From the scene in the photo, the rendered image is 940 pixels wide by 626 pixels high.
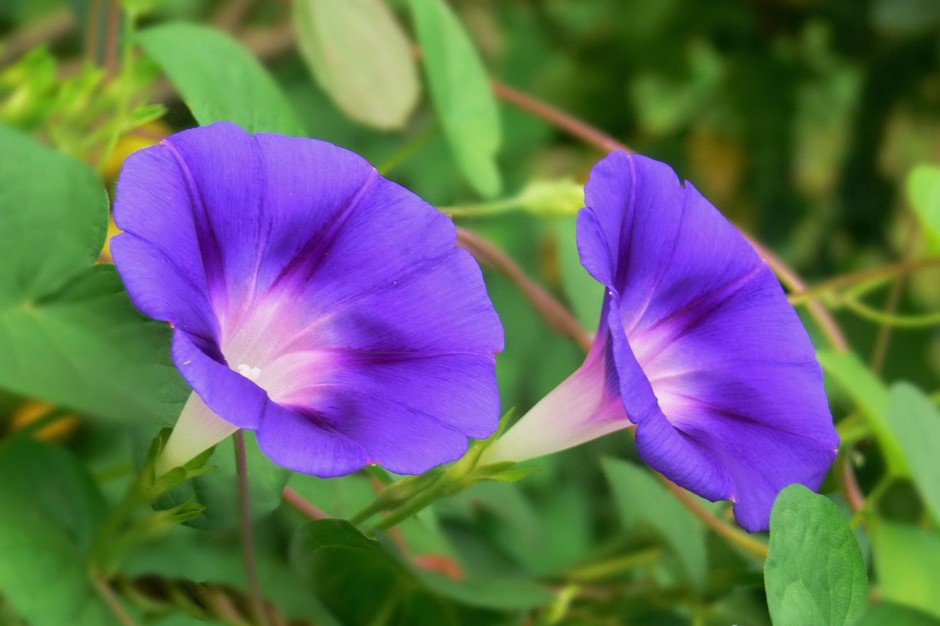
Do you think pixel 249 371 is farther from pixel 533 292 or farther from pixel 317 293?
pixel 533 292

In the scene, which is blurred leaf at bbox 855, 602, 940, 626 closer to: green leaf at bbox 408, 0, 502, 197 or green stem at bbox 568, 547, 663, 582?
green stem at bbox 568, 547, 663, 582

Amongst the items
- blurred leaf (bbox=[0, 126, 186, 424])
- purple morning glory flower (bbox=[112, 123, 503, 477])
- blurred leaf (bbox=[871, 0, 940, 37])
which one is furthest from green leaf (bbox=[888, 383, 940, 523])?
blurred leaf (bbox=[871, 0, 940, 37])

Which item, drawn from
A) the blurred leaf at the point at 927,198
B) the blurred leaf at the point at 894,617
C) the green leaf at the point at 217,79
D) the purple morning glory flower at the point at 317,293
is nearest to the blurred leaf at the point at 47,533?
the purple morning glory flower at the point at 317,293

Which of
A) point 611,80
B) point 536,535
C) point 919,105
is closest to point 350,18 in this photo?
point 536,535

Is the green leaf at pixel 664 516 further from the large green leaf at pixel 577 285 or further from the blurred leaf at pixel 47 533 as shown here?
the blurred leaf at pixel 47 533

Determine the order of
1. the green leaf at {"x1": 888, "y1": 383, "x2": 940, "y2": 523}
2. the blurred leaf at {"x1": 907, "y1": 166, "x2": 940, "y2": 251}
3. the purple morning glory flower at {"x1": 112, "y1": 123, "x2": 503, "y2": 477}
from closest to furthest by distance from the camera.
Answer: the purple morning glory flower at {"x1": 112, "y1": 123, "x2": 503, "y2": 477}
the green leaf at {"x1": 888, "y1": 383, "x2": 940, "y2": 523}
the blurred leaf at {"x1": 907, "y1": 166, "x2": 940, "y2": 251}

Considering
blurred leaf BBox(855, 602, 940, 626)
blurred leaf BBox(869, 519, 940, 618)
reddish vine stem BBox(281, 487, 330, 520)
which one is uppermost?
reddish vine stem BBox(281, 487, 330, 520)
